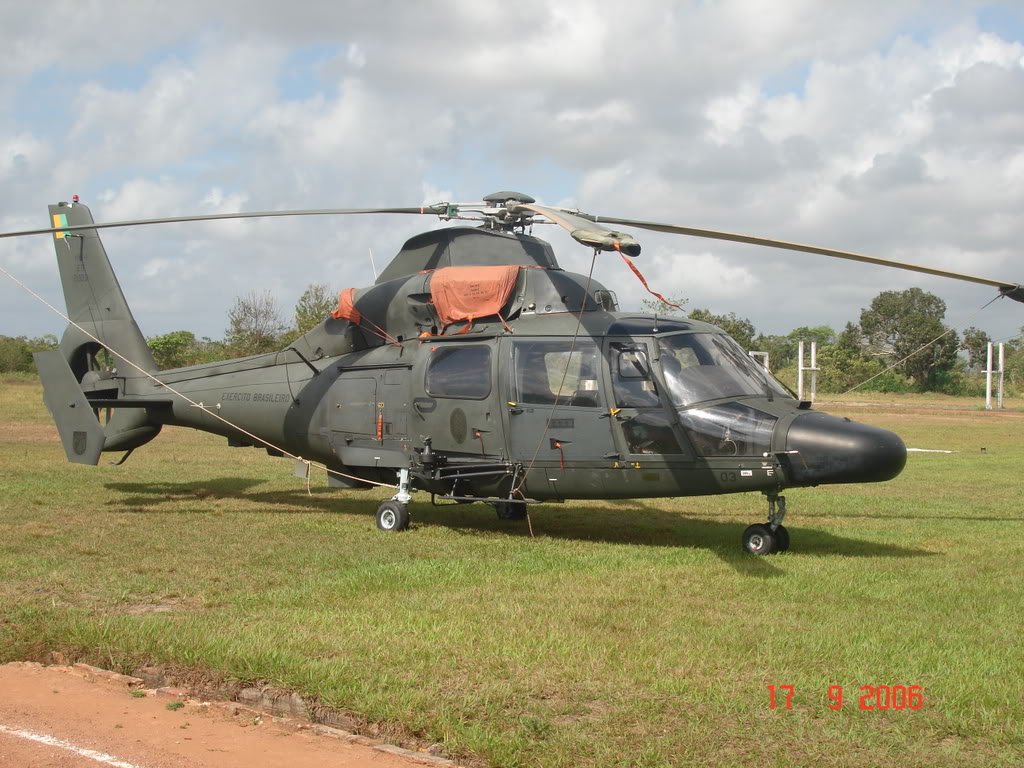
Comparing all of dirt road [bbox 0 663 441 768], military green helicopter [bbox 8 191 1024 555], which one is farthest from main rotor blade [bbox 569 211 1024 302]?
dirt road [bbox 0 663 441 768]

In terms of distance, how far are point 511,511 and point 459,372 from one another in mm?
2567

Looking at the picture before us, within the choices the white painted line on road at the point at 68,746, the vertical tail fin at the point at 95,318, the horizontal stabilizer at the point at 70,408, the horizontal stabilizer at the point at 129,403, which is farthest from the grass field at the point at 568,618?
the horizontal stabilizer at the point at 129,403

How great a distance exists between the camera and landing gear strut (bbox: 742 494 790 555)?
33.3 feet

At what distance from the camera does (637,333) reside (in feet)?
35.0

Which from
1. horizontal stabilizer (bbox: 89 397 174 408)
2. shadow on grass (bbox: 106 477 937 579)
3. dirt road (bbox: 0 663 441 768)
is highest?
horizontal stabilizer (bbox: 89 397 174 408)

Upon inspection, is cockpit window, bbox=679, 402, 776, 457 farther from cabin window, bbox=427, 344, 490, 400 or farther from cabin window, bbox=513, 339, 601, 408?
cabin window, bbox=427, 344, 490, 400

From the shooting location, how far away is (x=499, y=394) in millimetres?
11281

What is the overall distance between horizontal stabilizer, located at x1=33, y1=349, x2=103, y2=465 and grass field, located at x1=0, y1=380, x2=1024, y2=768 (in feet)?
2.77

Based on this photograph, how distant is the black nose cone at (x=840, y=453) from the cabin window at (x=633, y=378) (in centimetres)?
160

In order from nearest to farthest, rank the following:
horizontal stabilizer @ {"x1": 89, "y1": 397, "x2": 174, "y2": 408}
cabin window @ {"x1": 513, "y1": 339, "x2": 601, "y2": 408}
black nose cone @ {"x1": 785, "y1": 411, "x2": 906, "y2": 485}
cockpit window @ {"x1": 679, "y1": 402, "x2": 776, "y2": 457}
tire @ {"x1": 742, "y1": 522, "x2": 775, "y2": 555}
→ 1. black nose cone @ {"x1": 785, "y1": 411, "x2": 906, "y2": 485}
2. cockpit window @ {"x1": 679, "y1": 402, "x2": 776, "y2": 457}
3. tire @ {"x1": 742, "y1": 522, "x2": 775, "y2": 555}
4. cabin window @ {"x1": 513, "y1": 339, "x2": 601, "y2": 408}
5. horizontal stabilizer @ {"x1": 89, "y1": 397, "x2": 174, "y2": 408}

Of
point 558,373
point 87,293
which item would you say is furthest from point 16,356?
point 558,373

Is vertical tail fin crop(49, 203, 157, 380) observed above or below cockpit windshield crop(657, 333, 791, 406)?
above

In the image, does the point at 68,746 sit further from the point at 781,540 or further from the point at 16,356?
the point at 16,356

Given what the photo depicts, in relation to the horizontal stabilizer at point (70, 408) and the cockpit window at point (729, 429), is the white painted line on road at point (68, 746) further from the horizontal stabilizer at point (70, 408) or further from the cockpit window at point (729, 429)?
the horizontal stabilizer at point (70, 408)
